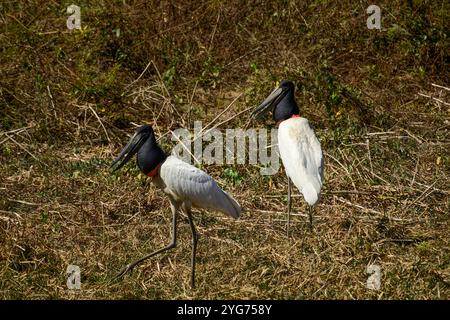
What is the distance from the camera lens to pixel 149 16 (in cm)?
A: 871

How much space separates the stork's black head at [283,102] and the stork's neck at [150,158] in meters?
1.42

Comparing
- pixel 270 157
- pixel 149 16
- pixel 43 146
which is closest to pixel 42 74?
pixel 43 146

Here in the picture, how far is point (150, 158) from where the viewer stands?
521 cm

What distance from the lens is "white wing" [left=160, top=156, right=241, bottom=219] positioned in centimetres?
516

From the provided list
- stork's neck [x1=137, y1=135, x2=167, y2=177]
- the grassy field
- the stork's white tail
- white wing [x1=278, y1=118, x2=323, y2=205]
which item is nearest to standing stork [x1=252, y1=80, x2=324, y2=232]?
white wing [x1=278, y1=118, x2=323, y2=205]

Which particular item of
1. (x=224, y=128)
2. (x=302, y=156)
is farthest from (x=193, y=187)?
(x=224, y=128)

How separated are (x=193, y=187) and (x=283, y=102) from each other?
1540 millimetres

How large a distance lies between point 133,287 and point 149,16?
4185 millimetres

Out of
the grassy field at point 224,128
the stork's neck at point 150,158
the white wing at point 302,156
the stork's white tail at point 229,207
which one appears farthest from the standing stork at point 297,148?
the stork's neck at point 150,158

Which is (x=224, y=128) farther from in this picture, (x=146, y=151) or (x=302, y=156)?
(x=146, y=151)

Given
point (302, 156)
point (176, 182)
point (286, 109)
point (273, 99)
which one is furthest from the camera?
point (273, 99)

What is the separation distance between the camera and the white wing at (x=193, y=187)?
5.16m

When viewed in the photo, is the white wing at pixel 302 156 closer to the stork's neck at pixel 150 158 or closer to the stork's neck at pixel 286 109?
the stork's neck at pixel 286 109

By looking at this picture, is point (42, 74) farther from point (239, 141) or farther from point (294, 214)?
point (294, 214)
